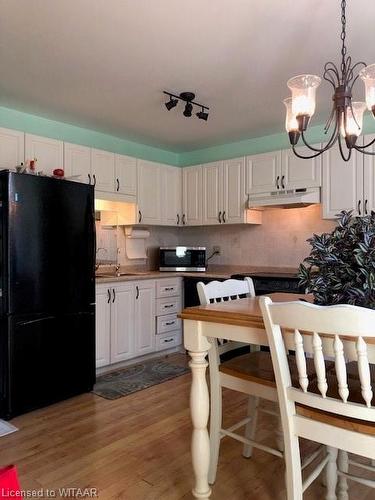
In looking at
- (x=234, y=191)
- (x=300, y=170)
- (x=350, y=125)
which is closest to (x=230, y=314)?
(x=350, y=125)

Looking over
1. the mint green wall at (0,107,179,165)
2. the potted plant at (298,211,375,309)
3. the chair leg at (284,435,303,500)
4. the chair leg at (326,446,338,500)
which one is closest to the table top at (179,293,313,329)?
the potted plant at (298,211,375,309)

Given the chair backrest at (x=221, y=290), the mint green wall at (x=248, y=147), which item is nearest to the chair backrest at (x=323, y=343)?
the chair backrest at (x=221, y=290)

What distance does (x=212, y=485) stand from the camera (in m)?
1.85

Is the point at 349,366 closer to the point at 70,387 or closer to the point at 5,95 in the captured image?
the point at 70,387

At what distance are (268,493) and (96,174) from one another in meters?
2.99

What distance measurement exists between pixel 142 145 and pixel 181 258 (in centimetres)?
140

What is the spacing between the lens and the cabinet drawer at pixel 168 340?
400 cm

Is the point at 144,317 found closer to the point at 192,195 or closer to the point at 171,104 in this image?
the point at 192,195

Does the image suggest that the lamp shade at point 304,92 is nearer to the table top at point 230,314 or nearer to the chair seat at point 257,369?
the table top at point 230,314

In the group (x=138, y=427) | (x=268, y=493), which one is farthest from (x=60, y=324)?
(x=268, y=493)

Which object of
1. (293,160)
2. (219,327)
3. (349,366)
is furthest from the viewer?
(293,160)

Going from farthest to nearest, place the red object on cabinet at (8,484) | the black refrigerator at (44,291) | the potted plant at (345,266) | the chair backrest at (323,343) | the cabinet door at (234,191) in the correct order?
the cabinet door at (234,191) < the black refrigerator at (44,291) < the potted plant at (345,266) < the chair backrest at (323,343) < the red object on cabinet at (8,484)

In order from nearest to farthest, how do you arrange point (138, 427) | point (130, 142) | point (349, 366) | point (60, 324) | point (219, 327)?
1. point (219, 327)
2. point (349, 366)
3. point (138, 427)
4. point (60, 324)
5. point (130, 142)

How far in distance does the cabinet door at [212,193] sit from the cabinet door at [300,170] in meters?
0.78
